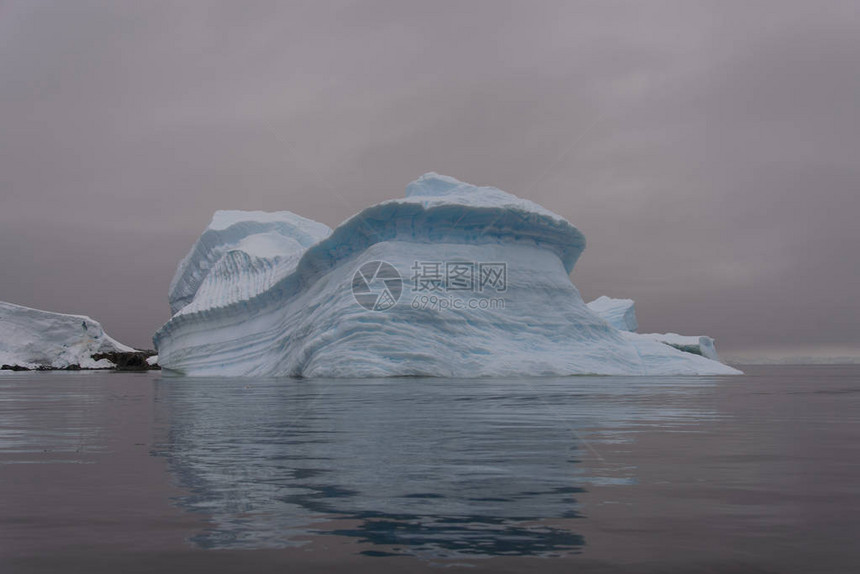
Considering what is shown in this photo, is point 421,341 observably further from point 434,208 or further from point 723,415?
point 723,415

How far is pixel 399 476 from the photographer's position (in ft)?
14.8

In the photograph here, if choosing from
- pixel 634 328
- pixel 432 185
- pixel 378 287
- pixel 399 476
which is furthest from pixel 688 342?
pixel 399 476

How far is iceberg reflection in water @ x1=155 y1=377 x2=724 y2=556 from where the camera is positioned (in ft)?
9.93

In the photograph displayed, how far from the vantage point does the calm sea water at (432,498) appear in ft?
8.91

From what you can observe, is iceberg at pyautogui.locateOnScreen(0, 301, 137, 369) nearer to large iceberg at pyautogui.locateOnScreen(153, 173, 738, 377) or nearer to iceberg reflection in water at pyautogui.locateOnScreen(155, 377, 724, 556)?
large iceberg at pyautogui.locateOnScreen(153, 173, 738, 377)

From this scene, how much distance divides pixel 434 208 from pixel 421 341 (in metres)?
4.93

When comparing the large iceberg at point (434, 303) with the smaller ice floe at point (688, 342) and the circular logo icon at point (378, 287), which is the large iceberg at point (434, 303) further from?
the smaller ice floe at point (688, 342)

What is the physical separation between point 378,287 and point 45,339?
137 ft

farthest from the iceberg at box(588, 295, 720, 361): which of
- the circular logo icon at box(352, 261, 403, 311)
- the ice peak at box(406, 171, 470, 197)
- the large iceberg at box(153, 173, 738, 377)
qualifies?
the circular logo icon at box(352, 261, 403, 311)

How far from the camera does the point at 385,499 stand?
3.79 metres

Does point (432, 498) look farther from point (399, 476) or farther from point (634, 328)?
point (634, 328)

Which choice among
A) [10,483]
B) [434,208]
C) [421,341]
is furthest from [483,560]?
[434,208]

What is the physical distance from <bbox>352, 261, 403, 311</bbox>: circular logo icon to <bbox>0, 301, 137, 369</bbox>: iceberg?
4000cm

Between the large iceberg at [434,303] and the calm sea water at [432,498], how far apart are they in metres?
17.0
